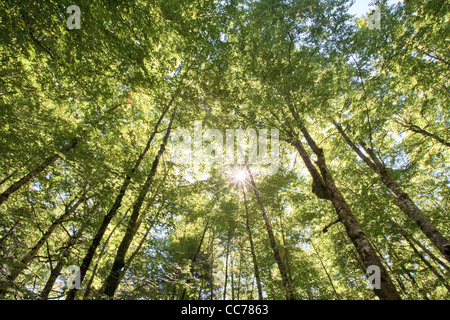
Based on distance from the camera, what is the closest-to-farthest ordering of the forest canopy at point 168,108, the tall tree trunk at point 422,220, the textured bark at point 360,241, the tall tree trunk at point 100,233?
the textured bark at point 360,241, the forest canopy at point 168,108, the tall tree trunk at point 100,233, the tall tree trunk at point 422,220

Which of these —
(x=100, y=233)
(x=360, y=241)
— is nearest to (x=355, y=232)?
(x=360, y=241)

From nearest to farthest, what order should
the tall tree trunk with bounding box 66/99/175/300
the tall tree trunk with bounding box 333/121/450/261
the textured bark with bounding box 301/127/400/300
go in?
the textured bark with bounding box 301/127/400/300 → the tall tree trunk with bounding box 66/99/175/300 → the tall tree trunk with bounding box 333/121/450/261

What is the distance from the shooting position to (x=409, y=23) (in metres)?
5.21

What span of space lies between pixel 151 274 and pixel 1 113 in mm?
5358

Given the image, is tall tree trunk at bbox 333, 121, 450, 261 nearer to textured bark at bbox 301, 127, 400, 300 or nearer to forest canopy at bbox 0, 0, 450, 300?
forest canopy at bbox 0, 0, 450, 300

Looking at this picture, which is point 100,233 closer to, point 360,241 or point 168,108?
point 168,108

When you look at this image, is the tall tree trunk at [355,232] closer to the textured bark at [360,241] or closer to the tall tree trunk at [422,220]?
the textured bark at [360,241]

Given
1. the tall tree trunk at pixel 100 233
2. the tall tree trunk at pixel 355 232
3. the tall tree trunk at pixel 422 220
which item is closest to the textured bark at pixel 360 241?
the tall tree trunk at pixel 355 232

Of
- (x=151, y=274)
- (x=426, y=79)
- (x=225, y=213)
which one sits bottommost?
(x=151, y=274)

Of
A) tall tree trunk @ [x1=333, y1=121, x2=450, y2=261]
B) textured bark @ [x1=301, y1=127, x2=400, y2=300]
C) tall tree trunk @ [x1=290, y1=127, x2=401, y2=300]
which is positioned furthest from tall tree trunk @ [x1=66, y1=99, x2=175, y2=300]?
tall tree trunk @ [x1=333, y1=121, x2=450, y2=261]
